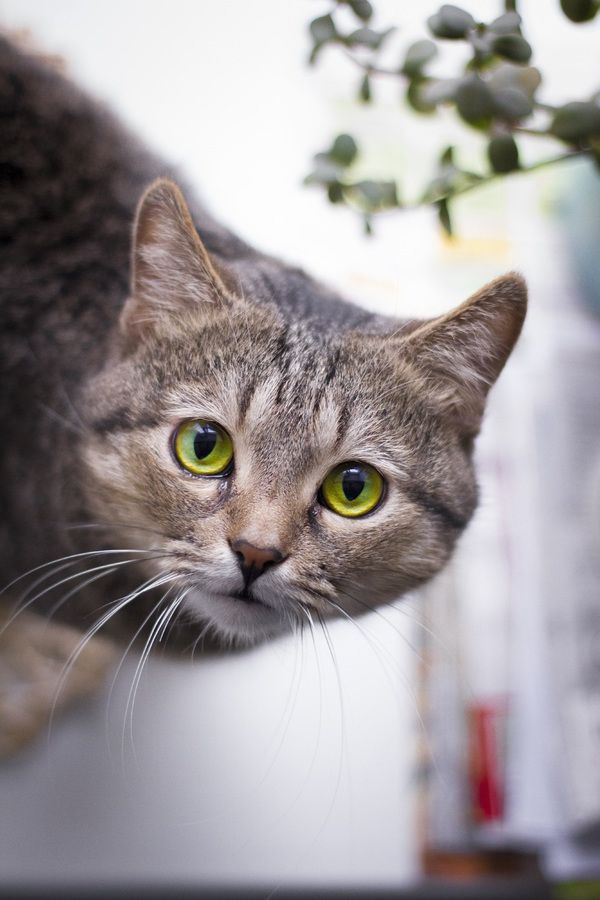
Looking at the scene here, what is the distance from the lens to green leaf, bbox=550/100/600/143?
1.81 feet

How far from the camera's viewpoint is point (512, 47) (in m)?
0.52

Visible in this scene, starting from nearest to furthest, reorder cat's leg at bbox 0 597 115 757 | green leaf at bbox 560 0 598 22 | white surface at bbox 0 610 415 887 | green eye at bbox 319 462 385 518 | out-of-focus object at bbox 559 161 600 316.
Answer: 1. green leaf at bbox 560 0 598 22
2. green eye at bbox 319 462 385 518
3. white surface at bbox 0 610 415 887
4. out-of-focus object at bbox 559 161 600 316
5. cat's leg at bbox 0 597 115 757

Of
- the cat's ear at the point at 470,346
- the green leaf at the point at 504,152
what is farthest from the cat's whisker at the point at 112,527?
the green leaf at the point at 504,152

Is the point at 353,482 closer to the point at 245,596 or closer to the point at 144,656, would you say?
the point at 245,596

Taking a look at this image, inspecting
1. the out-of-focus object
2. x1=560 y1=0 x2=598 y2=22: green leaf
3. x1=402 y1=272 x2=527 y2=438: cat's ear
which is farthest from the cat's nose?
the out-of-focus object

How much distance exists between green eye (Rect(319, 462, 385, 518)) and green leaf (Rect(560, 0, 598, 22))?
36 centimetres

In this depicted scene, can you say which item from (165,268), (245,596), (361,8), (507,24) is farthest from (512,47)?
(245,596)

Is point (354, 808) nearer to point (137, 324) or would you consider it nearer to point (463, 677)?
point (463, 677)

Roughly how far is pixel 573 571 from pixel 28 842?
90 centimetres

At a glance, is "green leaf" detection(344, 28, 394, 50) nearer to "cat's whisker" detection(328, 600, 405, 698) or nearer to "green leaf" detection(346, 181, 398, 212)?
"green leaf" detection(346, 181, 398, 212)

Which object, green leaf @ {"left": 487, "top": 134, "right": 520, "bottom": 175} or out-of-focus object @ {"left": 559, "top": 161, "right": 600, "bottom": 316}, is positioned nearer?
green leaf @ {"left": 487, "top": 134, "right": 520, "bottom": 175}

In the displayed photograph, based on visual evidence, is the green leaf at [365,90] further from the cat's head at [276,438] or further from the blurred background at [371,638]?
the cat's head at [276,438]

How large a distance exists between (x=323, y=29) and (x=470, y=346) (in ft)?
0.90

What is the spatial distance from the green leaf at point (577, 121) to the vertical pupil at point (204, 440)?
35cm
